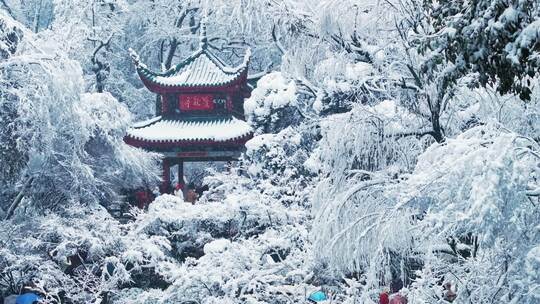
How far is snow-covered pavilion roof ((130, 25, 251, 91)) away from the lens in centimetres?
1920

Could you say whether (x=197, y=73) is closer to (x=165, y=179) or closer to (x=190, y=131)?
(x=190, y=131)

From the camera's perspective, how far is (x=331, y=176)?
8.29 meters

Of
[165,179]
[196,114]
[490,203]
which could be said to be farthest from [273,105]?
[196,114]

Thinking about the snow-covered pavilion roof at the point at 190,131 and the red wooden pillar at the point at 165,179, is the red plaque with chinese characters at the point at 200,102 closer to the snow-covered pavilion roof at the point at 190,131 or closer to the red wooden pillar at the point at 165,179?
the snow-covered pavilion roof at the point at 190,131

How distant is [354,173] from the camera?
8.21 meters

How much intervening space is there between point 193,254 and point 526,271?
8.77 meters

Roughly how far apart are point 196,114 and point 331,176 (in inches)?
484

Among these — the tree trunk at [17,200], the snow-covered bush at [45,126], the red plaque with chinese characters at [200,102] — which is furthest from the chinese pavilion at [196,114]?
the tree trunk at [17,200]

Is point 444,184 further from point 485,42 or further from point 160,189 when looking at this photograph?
point 160,189

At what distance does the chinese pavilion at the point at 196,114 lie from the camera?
1892 centimetres

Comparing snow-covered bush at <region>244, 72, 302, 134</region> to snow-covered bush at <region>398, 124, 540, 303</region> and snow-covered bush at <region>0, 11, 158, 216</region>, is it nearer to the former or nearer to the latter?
snow-covered bush at <region>0, 11, 158, 216</region>

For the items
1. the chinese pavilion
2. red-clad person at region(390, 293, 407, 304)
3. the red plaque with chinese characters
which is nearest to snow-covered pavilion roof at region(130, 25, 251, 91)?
the chinese pavilion

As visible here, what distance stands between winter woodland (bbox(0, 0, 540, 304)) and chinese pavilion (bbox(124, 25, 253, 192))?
1.87m

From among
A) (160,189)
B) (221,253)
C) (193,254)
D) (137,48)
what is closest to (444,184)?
(221,253)
